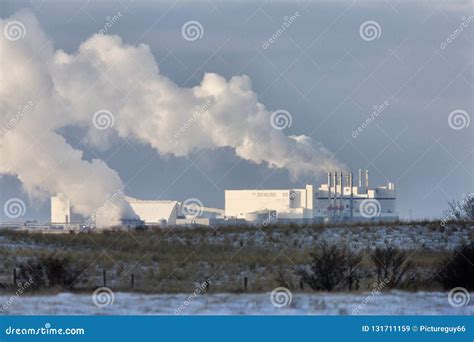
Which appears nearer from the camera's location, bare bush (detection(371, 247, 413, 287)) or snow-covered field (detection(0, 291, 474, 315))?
snow-covered field (detection(0, 291, 474, 315))

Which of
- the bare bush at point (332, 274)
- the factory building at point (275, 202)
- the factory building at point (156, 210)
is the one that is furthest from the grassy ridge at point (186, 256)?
the factory building at point (275, 202)

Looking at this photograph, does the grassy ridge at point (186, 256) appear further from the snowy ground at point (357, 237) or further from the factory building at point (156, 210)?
the factory building at point (156, 210)

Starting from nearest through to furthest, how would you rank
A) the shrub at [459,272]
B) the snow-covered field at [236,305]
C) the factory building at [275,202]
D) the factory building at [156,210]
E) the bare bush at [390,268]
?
1. the snow-covered field at [236,305]
2. the shrub at [459,272]
3. the bare bush at [390,268]
4. the factory building at [156,210]
5. the factory building at [275,202]

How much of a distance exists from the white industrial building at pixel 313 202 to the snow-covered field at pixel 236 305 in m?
110

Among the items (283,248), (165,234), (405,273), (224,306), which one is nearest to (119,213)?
(165,234)

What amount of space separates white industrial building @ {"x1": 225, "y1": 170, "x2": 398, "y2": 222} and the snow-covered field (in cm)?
10964

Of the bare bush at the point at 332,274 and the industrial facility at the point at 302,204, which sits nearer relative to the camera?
the bare bush at the point at 332,274

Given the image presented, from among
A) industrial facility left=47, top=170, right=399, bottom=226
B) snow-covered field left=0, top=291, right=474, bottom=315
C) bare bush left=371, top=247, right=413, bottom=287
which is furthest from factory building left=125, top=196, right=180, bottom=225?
snow-covered field left=0, top=291, right=474, bottom=315

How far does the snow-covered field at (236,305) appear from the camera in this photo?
21734mm

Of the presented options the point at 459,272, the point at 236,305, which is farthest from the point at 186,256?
the point at 236,305

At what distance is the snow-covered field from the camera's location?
21.7 metres

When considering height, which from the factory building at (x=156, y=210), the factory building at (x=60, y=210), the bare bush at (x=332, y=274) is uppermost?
the factory building at (x=156, y=210)

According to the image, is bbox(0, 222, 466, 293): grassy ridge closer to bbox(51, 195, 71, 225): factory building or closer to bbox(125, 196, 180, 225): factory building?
bbox(51, 195, 71, 225): factory building

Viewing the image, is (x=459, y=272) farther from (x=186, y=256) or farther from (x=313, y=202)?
(x=313, y=202)
